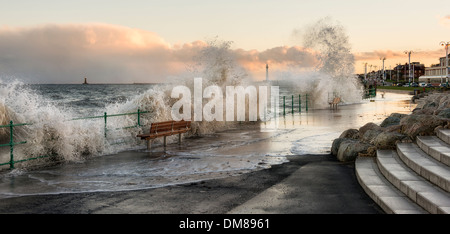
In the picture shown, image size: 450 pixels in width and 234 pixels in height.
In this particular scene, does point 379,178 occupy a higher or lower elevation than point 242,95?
lower

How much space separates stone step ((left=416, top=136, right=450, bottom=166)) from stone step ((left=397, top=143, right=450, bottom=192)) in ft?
0.26

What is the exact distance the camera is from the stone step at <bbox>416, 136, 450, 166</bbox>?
23.5ft

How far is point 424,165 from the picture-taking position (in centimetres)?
711

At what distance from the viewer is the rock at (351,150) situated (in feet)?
31.8

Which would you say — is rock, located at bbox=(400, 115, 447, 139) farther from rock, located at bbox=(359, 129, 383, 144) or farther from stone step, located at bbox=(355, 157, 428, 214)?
stone step, located at bbox=(355, 157, 428, 214)

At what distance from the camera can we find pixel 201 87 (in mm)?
20359

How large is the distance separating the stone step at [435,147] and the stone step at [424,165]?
0.08 metres
